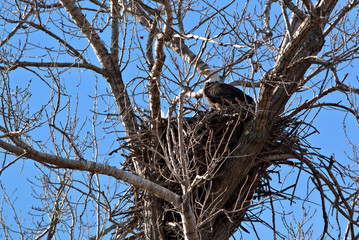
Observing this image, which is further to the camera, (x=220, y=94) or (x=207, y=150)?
(x=220, y=94)

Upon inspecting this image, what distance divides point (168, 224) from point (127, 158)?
838 mm

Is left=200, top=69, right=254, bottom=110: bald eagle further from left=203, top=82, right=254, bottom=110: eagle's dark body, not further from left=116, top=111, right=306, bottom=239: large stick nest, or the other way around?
left=116, top=111, right=306, bottom=239: large stick nest

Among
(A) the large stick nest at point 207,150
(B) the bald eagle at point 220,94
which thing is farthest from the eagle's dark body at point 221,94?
(A) the large stick nest at point 207,150

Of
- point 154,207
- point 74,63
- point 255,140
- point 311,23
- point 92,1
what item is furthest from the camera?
point 92,1

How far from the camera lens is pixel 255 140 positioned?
15.0 feet

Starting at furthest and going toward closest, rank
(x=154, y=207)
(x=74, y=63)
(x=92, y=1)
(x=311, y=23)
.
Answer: (x=92, y=1) < (x=74, y=63) < (x=154, y=207) < (x=311, y=23)

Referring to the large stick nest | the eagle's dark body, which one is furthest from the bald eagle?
the large stick nest

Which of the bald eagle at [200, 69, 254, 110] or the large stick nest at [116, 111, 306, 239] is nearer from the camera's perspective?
the large stick nest at [116, 111, 306, 239]

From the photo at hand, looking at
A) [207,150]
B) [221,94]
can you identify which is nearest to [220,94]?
[221,94]

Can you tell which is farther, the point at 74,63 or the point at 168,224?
the point at 74,63

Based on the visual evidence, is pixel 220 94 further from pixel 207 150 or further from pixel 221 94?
pixel 207 150

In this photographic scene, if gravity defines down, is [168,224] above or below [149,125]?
below

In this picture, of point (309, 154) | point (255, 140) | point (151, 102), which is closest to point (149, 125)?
point (151, 102)

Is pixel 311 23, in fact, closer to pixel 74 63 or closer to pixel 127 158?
pixel 127 158
